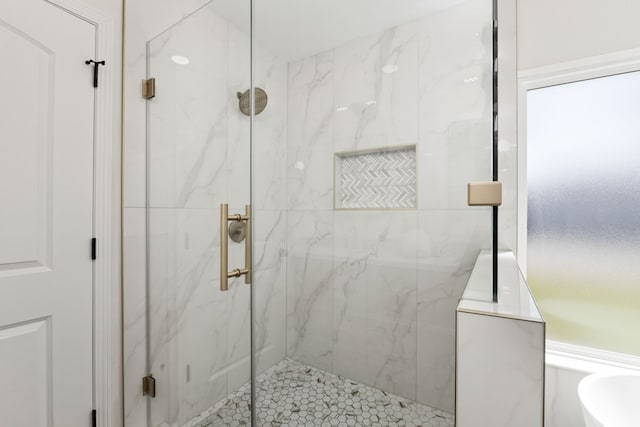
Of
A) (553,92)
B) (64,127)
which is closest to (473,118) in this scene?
(553,92)

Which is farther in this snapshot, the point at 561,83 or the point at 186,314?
the point at 561,83

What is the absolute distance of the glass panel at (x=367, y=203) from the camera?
0.74m

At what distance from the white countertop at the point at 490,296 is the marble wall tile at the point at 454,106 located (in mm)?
162

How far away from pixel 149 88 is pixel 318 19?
105 cm

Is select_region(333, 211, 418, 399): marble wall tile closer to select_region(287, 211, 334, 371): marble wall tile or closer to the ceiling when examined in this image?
select_region(287, 211, 334, 371): marble wall tile

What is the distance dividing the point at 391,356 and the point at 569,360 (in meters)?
1.38

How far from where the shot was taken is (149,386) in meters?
1.47

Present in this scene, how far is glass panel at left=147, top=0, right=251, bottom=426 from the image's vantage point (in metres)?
1.04

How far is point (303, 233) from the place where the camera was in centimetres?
91

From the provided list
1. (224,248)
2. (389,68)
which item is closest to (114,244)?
(224,248)

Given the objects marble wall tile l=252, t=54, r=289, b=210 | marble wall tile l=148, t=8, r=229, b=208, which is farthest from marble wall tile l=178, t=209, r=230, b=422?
marble wall tile l=252, t=54, r=289, b=210

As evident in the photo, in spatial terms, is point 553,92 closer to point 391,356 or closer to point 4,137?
point 391,356

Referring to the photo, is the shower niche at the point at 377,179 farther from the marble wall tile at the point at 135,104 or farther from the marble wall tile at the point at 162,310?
the marble wall tile at the point at 135,104

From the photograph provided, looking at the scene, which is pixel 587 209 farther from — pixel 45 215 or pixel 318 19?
pixel 45 215
